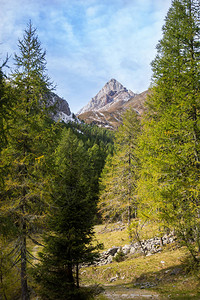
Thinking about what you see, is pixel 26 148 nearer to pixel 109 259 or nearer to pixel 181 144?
pixel 181 144

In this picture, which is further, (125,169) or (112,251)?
(125,169)

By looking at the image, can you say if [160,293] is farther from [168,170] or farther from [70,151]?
[70,151]

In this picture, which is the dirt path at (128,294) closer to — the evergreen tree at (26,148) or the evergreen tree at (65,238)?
the evergreen tree at (65,238)

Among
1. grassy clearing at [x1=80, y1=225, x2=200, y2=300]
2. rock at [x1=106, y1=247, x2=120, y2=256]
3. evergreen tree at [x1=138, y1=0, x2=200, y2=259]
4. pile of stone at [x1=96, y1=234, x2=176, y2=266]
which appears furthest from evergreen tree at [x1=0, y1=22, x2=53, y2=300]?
rock at [x1=106, y1=247, x2=120, y2=256]

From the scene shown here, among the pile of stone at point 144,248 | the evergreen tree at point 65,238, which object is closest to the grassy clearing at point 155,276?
the pile of stone at point 144,248

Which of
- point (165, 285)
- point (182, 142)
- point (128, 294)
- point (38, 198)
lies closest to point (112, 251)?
point (128, 294)

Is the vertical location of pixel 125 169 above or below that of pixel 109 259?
above

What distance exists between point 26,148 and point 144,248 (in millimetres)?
11371

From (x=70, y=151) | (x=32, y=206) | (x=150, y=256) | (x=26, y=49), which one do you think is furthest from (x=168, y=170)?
(x=26, y=49)

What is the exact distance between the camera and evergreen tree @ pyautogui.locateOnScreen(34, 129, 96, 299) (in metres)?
7.22

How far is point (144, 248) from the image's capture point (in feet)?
45.2

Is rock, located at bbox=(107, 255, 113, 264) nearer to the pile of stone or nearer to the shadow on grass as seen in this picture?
the pile of stone

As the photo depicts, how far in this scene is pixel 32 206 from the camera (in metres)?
8.00

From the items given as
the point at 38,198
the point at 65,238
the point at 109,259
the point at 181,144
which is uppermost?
the point at 181,144
